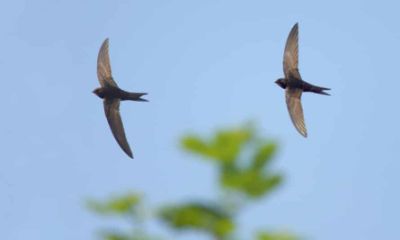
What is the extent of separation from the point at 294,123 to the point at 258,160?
25964mm

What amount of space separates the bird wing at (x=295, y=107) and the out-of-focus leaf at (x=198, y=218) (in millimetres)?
25685

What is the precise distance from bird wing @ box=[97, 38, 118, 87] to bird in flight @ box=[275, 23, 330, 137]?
21.2 ft

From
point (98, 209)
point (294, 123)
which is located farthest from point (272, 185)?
point (294, 123)

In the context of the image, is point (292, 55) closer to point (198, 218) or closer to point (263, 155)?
point (263, 155)

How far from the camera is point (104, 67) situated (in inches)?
1364

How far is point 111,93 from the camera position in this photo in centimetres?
3469

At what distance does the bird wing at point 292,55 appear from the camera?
34.7m

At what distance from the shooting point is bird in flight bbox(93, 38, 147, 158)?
34000 mm

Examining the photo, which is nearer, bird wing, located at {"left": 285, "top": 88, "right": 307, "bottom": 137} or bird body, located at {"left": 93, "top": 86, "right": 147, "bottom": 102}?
bird wing, located at {"left": 285, "top": 88, "right": 307, "bottom": 137}

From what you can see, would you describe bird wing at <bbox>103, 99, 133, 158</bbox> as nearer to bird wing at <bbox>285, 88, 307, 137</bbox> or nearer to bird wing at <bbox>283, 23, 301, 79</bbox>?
bird wing at <bbox>285, 88, 307, 137</bbox>

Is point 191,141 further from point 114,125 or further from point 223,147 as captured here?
point 114,125

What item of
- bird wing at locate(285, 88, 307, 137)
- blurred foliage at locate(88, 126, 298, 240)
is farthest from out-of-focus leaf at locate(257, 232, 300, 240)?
bird wing at locate(285, 88, 307, 137)

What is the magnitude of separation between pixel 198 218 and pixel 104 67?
28.0 meters

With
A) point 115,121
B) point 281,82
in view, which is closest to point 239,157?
point 115,121
